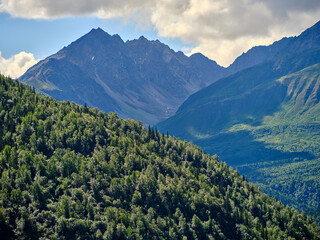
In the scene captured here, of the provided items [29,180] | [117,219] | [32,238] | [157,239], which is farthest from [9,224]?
[157,239]

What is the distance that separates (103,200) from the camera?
7815 inches

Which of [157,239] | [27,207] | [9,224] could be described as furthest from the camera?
[157,239]

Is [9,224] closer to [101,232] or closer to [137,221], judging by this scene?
[101,232]

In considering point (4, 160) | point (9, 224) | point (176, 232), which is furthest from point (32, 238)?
point (176, 232)

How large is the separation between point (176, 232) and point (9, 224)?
3302 inches

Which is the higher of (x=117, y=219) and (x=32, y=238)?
(x=117, y=219)

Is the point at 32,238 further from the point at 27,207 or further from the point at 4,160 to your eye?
the point at 4,160

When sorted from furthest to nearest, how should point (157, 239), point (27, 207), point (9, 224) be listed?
point (157, 239) < point (27, 207) < point (9, 224)

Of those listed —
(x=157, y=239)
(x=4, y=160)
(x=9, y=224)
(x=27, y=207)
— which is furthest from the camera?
(x=4, y=160)

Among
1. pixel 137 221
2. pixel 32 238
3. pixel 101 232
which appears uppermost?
pixel 137 221

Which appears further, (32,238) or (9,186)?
(9,186)

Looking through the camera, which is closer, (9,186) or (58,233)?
(58,233)

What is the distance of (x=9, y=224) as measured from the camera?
152 metres

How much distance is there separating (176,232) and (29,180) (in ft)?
267
